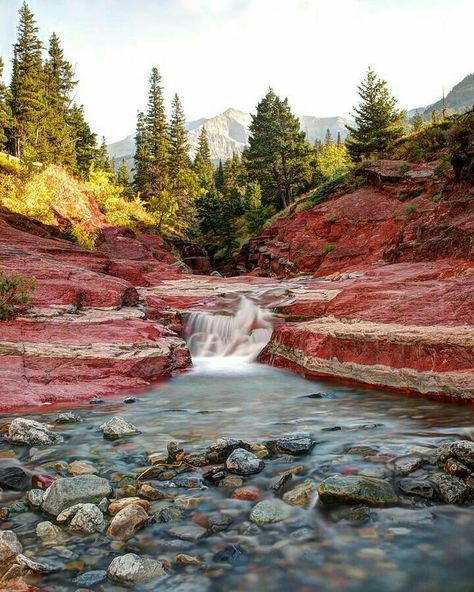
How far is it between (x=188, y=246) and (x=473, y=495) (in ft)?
154

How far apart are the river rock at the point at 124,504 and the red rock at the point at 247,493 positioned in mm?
819

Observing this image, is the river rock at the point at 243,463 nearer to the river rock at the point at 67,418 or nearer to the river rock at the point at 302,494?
the river rock at the point at 302,494

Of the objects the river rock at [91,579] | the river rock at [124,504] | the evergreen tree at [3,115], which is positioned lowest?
the river rock at [91,579]

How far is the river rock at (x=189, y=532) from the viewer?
11.9ft

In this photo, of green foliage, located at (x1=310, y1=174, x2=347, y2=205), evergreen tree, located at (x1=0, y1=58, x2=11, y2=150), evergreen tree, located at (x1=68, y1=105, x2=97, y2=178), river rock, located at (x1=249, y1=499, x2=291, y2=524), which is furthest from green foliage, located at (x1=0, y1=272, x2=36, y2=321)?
evergreen tree, located at (x1=68, y1=105, x2=97, y2=178)

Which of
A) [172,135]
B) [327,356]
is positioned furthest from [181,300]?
[172,135]

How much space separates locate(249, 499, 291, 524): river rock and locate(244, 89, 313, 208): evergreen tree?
1889 inches

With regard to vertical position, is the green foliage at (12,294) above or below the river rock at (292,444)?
above

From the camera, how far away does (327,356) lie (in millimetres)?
10727

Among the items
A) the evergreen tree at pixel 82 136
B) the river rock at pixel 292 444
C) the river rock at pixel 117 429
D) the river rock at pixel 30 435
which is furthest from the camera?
the evergreen tree at pixel 82 136

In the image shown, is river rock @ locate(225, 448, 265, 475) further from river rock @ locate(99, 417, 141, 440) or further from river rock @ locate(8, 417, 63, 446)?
river rock @ locate(8, 417, 63, 446)

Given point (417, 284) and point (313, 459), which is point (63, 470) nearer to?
point (313, 459)

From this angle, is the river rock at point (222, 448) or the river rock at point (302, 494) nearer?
the river rock at point (302, 494)

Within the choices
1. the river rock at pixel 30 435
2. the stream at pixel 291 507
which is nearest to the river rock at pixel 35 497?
the stream at pixel 291 507
